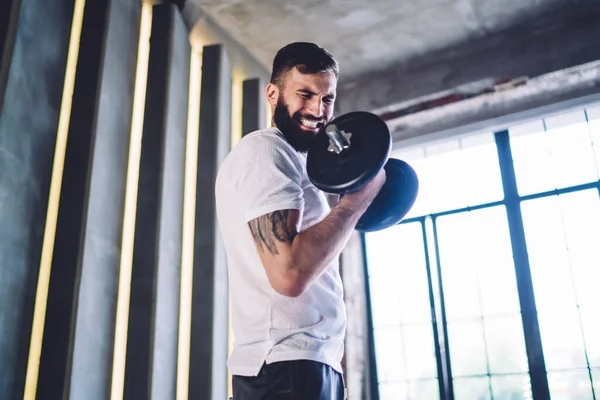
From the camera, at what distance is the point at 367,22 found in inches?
158

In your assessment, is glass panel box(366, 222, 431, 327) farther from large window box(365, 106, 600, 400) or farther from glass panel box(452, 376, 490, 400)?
glass panel box(452, 376, 490, 400)

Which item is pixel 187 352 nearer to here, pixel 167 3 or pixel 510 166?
pixel 167 3

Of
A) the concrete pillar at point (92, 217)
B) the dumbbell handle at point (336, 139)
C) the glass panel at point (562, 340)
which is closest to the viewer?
the dumbbell handle at point (336, 139)

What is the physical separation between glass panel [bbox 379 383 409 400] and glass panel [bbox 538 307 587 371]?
106cm

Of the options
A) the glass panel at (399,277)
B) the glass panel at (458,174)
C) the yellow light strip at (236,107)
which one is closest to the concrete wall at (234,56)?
the yellow light strip at (236,107)

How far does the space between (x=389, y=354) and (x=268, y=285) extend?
11.2 feet

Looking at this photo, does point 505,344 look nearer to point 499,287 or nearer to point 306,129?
point 499,287

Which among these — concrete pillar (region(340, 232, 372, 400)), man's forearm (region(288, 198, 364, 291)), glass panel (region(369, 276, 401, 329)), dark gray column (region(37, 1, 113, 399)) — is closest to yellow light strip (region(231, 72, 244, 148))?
concrete pillar (region(340, 232, 372, 400))

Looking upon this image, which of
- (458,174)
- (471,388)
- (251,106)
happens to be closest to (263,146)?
(251,106)

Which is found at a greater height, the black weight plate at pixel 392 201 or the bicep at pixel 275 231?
the black weight plate at pixel 392 201

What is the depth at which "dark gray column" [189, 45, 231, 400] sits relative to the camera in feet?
9.97

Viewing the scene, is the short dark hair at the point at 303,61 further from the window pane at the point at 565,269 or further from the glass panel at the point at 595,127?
the glass panel at the point at 595,127

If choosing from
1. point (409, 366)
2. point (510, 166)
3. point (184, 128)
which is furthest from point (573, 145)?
point (184, 128)

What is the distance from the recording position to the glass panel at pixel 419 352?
418 cm
